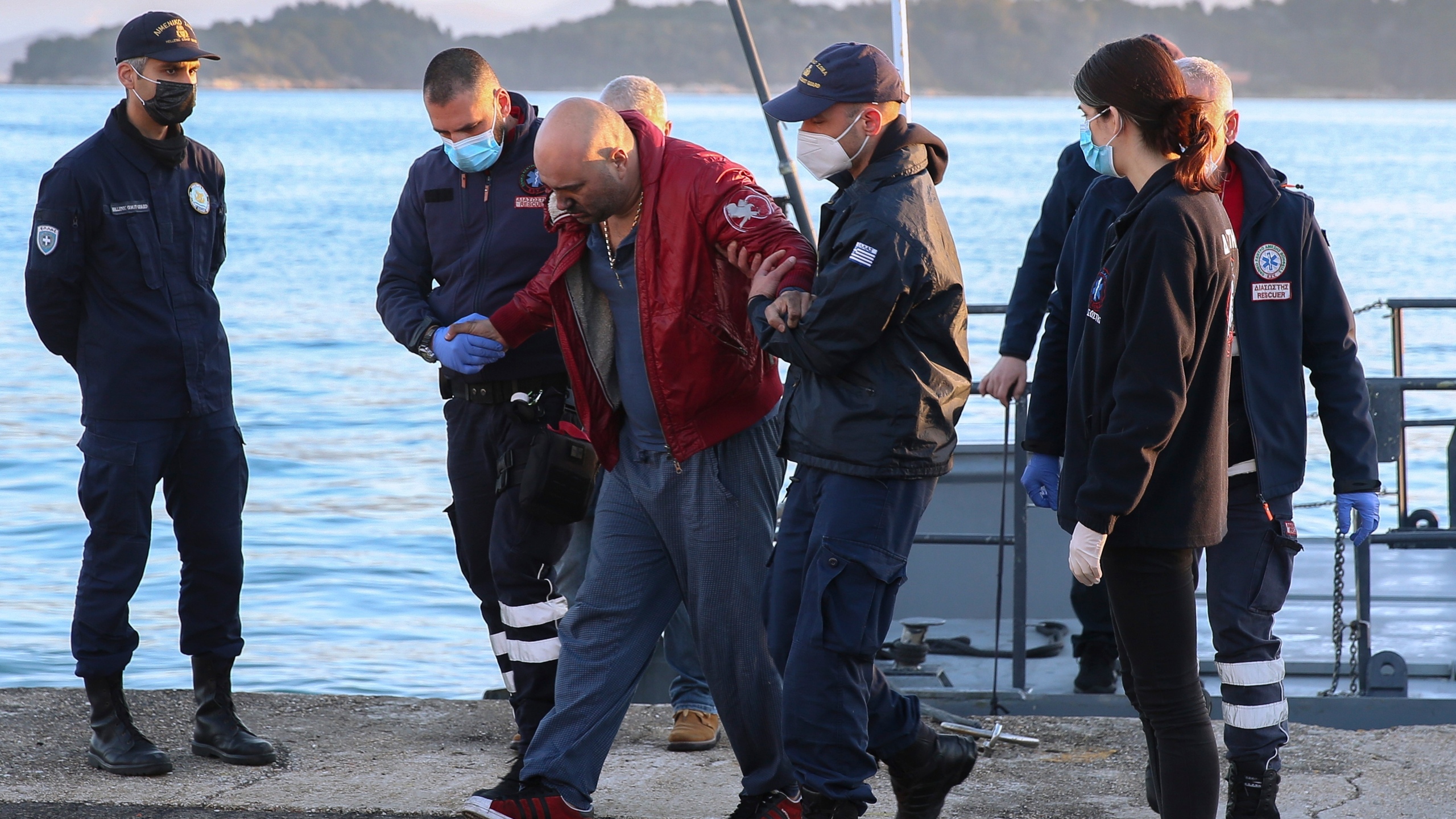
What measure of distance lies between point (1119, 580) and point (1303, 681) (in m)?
2.81

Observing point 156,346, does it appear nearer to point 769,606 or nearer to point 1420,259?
point 769,606

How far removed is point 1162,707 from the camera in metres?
2.93

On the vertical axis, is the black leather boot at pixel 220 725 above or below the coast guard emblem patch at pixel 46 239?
below

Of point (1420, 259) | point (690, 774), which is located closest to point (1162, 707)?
point (690, 774)

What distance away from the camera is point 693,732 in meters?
4.17

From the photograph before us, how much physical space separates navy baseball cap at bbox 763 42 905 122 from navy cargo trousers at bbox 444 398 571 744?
3.92 ft

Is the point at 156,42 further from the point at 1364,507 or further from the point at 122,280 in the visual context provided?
the point at 1364,507

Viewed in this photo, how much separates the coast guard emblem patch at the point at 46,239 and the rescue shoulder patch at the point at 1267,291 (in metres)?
3.03

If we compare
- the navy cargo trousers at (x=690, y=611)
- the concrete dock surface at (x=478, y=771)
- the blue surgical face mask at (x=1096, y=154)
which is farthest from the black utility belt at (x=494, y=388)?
the blue surgical face mask at (x=1096, y=154)

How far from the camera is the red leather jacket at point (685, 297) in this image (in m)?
3.21

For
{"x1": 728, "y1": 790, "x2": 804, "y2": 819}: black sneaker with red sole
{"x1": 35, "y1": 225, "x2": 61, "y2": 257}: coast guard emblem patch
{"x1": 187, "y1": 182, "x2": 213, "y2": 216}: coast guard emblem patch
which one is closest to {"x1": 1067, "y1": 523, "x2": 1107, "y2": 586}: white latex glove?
{"x1": 728, "y1": 790, "x2": 804, "y2": 819}: black sneaker with red sole

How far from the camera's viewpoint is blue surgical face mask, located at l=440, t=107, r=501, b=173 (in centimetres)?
387

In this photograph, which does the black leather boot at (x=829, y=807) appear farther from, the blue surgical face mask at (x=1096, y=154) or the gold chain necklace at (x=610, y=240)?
the blue surgical face mask at (x=1096, y=154)

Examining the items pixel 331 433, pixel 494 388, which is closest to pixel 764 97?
pixel 494 388
